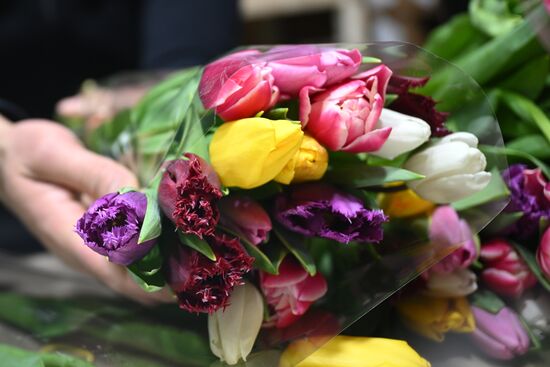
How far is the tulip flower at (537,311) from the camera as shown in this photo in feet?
1.28

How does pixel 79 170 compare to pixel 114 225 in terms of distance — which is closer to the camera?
pixel 114 225

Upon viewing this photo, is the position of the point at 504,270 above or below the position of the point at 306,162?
below

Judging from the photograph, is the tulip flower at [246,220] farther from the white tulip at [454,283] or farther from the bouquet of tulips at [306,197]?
the white tulip at [454,283]

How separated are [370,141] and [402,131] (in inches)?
0.9

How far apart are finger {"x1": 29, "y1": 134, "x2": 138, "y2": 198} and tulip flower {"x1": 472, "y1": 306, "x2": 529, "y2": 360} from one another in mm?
214

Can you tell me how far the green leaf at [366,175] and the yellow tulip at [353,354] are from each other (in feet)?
0.27

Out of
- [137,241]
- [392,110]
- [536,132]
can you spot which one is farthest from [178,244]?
[536,132]

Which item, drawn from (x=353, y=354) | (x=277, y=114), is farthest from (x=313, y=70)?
(x=353, y=354)

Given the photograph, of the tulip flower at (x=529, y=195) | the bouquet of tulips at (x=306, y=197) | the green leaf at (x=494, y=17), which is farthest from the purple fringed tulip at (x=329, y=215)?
the green leaf at (x=494, y=17)

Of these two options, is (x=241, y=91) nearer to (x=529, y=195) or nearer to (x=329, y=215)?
(x=329, y=215)

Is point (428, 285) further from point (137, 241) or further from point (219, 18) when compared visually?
point (219, 18)

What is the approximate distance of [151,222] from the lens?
0.30 meters

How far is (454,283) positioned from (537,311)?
0.17ft

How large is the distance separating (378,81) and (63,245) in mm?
239
